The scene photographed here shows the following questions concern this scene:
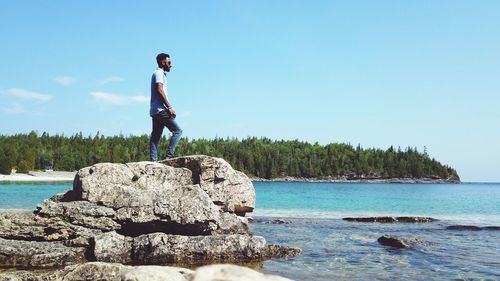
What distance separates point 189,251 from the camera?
1309 cm

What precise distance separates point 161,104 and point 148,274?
1000 cm

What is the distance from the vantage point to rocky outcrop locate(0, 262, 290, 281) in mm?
4992

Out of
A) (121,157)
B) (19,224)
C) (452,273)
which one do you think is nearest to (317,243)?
(452,273)

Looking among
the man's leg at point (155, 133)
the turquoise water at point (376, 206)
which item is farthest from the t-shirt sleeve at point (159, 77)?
the turquoise water at point (376, 206)

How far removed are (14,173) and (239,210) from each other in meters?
145

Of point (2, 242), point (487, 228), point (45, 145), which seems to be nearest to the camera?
point (2, 242)

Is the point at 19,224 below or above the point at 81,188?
below

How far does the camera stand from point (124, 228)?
45.5ft

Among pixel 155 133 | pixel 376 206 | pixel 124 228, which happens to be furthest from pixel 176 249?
pixel 376 206

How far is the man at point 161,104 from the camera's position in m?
15.8

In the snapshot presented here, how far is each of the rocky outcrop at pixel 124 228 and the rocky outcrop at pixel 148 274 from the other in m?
3.01

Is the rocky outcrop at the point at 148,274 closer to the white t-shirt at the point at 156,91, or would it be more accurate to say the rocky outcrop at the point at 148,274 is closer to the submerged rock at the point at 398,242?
the white t-shirt at the point at 156,91

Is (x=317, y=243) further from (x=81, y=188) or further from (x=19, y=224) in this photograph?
(x=19, y=224)

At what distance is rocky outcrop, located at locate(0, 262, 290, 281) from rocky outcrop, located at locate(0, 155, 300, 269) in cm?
301
